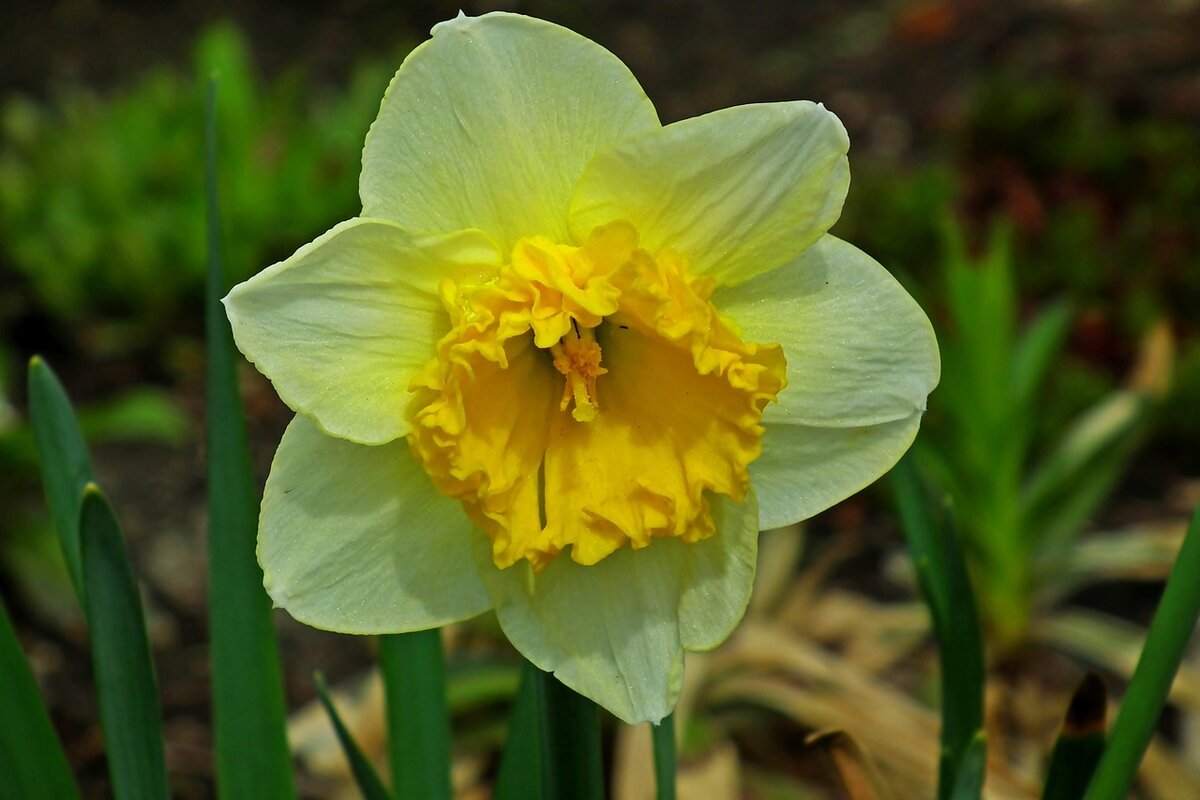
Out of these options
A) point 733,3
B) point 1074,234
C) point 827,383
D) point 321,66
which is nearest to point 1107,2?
point 733,3

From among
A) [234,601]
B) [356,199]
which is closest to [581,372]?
[234,601]

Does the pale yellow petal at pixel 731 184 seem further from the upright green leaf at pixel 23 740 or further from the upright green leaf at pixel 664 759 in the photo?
the upright green leaf at pixel 23 740

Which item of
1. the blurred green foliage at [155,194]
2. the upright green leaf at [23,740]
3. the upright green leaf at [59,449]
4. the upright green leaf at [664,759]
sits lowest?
the blurred green foliage at [155,194]

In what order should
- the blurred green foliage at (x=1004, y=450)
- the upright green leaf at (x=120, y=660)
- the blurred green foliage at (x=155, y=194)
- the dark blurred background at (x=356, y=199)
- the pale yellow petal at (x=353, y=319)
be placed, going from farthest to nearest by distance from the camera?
the blurred green foliage at (x=155, y=194), the dark blurred background at (x=356, y=199), the blurred green foliage at (x=1004, y=450), the upright green leaf at (x=120, y=660), the pale yellow petal at (x=353, y=319)

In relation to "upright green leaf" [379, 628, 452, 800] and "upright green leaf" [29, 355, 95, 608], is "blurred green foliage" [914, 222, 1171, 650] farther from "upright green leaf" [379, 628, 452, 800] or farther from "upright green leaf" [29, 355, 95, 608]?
"upright green leaf" [29, 355, 95, 608]

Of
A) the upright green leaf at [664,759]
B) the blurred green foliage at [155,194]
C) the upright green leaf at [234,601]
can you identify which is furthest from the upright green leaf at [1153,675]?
the blurred green foliage at [155,194]

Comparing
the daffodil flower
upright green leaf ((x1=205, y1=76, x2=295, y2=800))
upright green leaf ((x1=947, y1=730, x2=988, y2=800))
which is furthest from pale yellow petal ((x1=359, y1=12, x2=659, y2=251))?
upright green leaf ((x1=947, y1=730, x2=988, y2=800))

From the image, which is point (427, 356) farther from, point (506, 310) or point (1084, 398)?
point (1084, 398)
